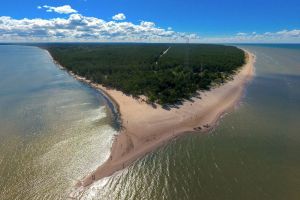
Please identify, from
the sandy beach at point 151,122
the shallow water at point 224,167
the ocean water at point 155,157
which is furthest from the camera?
the sandy beach at point 151,122

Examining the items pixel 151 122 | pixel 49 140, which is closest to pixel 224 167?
pixel 151 122

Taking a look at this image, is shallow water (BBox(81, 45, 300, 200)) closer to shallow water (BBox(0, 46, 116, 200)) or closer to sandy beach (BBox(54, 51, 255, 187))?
sandy beach (BBox(54, 51, 255, 187))

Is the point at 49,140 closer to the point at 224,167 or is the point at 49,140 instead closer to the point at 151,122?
the point at 151,122

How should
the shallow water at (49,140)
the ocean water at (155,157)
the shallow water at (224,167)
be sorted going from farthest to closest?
the shallow water at (49,140), the ocean water at (155,157), the shallow water at (224,167)

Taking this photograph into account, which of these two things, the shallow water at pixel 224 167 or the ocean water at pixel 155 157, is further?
the ocean water at pixel 155 157

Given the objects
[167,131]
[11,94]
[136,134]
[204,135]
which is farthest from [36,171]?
[11,94]

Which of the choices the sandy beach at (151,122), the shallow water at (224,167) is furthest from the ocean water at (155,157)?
the sandy beach at (151,122)

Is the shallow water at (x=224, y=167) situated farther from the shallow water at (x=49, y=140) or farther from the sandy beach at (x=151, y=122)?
the shallow water at (x=49, y=140)
